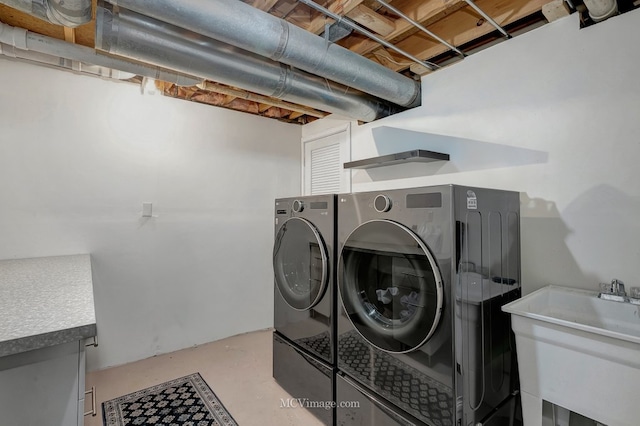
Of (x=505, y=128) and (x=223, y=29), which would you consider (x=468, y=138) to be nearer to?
(x=505, y=128)

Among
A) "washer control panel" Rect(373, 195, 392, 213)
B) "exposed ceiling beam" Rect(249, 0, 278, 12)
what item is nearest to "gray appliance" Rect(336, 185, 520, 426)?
"washer control panel" Rect(373, 195, 392, 213)

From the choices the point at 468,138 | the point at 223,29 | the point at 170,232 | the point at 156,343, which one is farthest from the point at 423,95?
the point at 156,343

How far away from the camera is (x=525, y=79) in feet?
5.95

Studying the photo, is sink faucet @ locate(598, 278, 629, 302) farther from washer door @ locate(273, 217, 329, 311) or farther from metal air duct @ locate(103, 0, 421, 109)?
metal air duct @ locate(103, 0, 421, 109)

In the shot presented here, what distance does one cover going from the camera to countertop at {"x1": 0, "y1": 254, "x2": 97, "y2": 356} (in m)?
0.76

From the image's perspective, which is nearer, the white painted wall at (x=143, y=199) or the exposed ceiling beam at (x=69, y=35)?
the exposed ceiling beam at (x=69, y=35)

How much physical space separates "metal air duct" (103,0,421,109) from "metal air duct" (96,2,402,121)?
194 mm

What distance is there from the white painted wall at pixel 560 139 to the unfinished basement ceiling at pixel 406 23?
0.56 feet

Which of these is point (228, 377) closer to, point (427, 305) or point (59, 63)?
point (427, 305)

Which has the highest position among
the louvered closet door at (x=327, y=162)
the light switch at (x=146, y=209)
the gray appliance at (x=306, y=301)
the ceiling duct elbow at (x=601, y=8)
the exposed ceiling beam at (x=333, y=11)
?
the exposed ceiling beam at (x=333, y=11)

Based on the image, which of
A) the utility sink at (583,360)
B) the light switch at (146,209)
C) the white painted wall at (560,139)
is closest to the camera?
the utility sink at (583,360)

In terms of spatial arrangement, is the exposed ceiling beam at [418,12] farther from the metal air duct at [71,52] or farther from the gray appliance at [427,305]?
the metal air duct at [71,52]

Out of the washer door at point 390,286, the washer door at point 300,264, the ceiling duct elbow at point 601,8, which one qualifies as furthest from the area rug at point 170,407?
the ceiling duct elbow at point 601,8

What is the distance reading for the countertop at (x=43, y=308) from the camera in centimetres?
76
